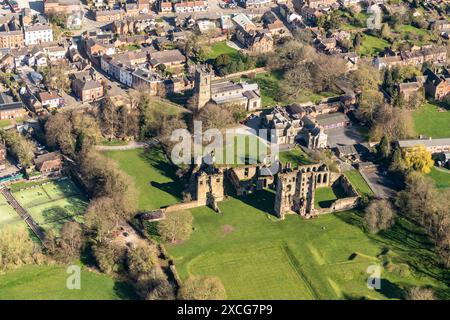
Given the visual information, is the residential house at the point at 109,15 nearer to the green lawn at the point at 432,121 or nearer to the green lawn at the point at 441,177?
the green lawn at the point at 432,121

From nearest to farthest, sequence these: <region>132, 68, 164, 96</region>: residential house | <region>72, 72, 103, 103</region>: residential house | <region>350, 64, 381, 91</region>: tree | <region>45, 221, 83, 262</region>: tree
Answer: <region>45, 221, 83, 262</region>: tree, <region>72, 72, 103, 103</region>: residential house, <region>132, 68, 164, 96</region>: residential house, <region>350, 64, 381, 91</region>: tree

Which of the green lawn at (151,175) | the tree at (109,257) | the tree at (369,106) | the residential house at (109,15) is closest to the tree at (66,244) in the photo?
the tree at (109,257)

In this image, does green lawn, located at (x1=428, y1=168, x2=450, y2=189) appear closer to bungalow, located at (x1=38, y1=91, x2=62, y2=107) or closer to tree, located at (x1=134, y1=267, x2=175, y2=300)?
tree, located at (x1=134, y1=267, x2=175, y2=300)

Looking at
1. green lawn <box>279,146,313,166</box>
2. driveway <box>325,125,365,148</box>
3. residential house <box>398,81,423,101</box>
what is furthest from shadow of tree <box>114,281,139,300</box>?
residential house <box>398,81,423,101</box>

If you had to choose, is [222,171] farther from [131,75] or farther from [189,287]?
[131,75]

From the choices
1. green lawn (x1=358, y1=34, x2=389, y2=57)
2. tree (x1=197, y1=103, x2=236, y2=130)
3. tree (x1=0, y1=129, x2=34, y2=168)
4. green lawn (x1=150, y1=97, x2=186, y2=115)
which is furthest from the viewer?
green lawn (x1=358, y1=34, x2=389, y2=57)

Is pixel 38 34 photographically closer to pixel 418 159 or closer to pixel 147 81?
pixel 147 81
